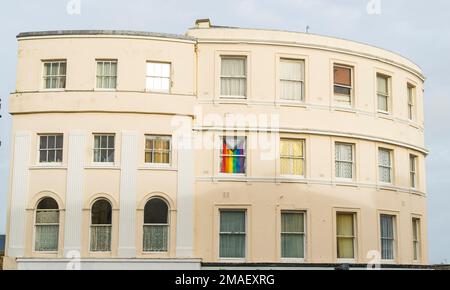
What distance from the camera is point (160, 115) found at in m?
31.0

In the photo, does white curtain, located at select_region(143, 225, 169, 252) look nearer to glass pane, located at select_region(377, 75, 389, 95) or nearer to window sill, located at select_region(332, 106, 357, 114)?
window sill, located at select_region(332, 106, 357, 114)

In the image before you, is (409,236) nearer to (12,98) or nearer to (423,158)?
(423,158)

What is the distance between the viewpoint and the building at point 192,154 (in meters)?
30.0

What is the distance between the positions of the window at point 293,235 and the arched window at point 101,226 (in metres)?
8.00

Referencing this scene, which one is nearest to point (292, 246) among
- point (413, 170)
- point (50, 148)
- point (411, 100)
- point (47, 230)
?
point (413, 170)

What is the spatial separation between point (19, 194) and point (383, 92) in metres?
18.9

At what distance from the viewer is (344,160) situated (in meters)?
32.8

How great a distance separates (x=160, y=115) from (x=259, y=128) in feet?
15.3

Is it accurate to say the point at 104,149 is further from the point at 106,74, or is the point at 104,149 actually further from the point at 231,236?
the point at 231,236

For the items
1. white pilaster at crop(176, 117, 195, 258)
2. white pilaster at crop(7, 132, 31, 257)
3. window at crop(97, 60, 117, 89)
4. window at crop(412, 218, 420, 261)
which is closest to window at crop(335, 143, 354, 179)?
window at crop(412, 218, 420, 261)

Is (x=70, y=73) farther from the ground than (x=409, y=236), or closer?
farther from the ground

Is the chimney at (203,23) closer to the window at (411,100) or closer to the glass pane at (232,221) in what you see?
the glass pane at (232,221)

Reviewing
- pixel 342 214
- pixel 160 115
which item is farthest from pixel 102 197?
pixel 342 214

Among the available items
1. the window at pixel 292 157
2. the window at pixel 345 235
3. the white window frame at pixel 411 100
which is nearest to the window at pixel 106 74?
the window at pixel 292 157
